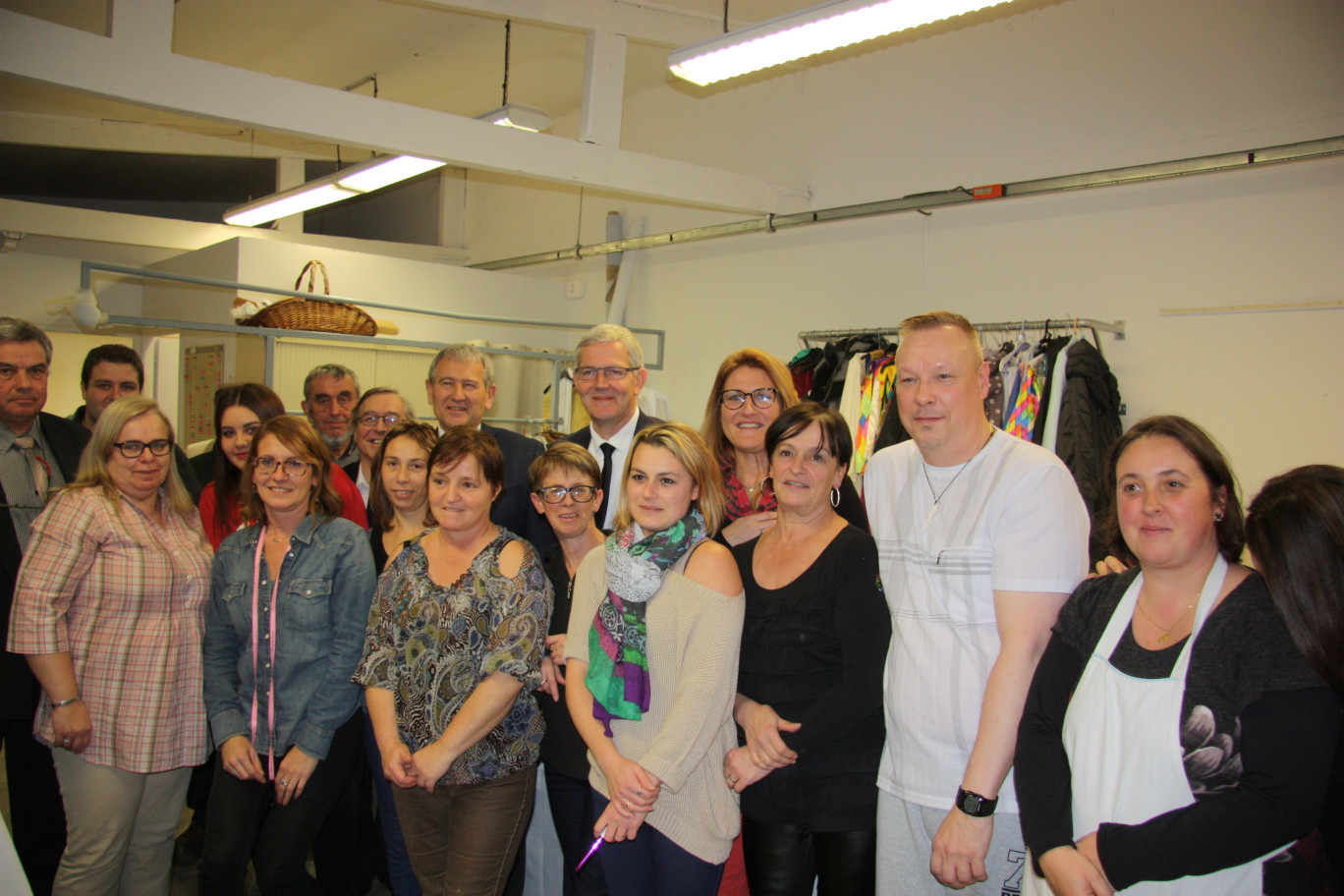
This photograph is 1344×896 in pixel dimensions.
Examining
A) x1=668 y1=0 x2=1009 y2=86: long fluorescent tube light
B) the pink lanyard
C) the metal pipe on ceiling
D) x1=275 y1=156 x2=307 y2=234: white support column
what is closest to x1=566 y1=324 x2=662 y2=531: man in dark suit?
the pink lanyard

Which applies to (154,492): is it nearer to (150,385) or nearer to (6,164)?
(150,385)

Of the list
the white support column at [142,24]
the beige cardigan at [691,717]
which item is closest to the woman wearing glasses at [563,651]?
the beige cardigan at [691,717]

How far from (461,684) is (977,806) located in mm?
1243

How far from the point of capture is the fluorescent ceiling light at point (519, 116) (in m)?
5.09

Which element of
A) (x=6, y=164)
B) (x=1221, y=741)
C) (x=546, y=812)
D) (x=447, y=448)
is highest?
(x=6, y=164)

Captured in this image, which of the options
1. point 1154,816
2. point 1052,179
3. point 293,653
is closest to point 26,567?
point 293,653

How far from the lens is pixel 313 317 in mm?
4812

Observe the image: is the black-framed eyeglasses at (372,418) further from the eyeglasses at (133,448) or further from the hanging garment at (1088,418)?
the hanging garment at (1088,418)

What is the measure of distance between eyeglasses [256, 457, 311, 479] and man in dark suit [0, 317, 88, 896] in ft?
2.55

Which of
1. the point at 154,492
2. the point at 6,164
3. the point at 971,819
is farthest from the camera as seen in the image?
the point at 6,164

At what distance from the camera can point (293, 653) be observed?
2311 mm

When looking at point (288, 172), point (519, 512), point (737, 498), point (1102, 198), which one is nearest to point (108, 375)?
point (519, 512)

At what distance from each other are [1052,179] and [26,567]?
15.0ft

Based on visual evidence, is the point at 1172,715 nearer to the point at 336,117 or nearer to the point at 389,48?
the point at 336,117
